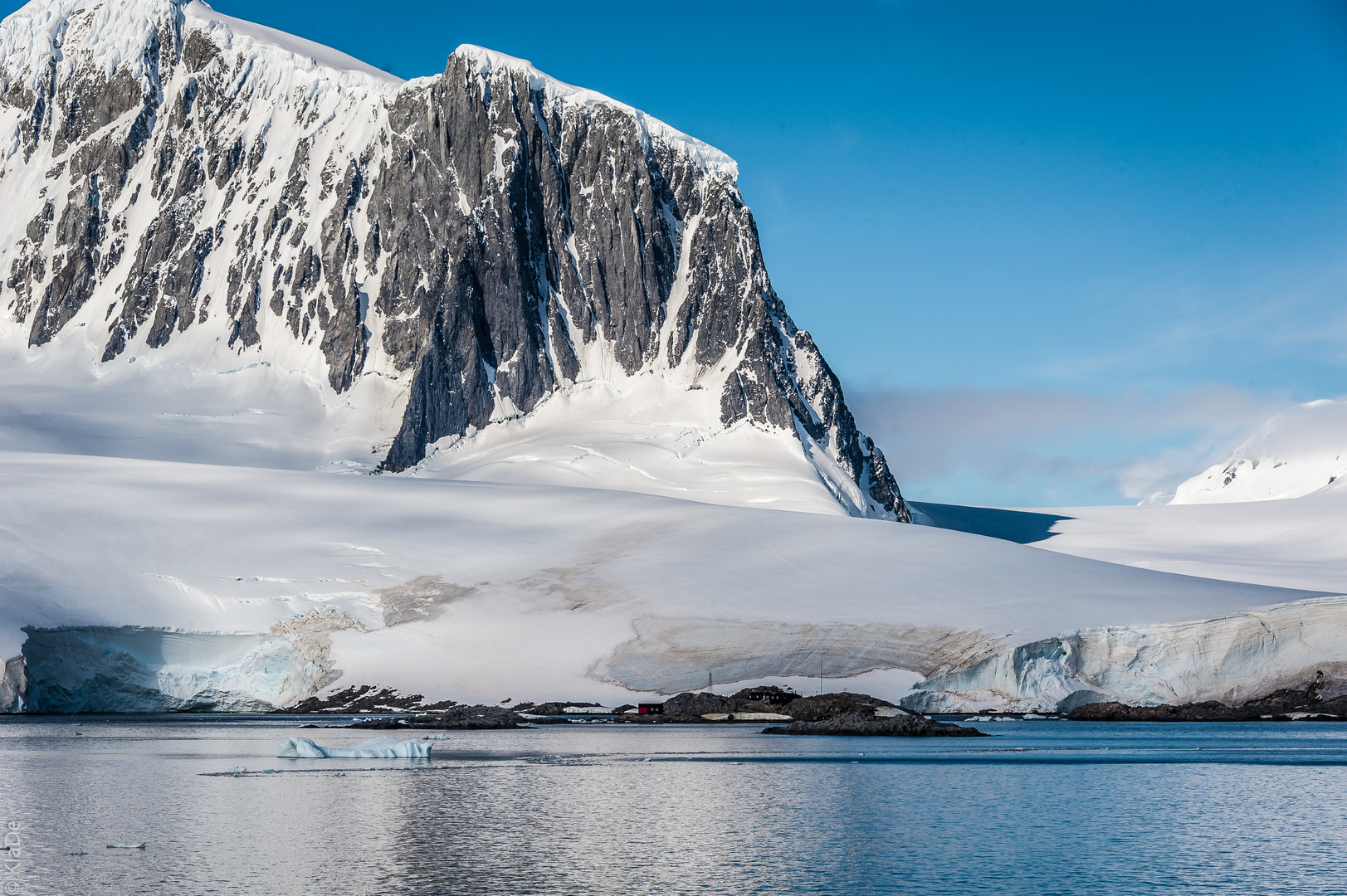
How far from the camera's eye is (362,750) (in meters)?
43.9

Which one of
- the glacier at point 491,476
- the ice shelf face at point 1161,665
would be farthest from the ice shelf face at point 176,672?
the ice shelf face at point 1161,665

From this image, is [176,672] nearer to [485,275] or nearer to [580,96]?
[485,275]

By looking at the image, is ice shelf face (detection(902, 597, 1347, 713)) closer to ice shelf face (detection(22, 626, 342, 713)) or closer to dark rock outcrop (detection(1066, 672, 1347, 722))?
dark rock outcrop (detection(1066, 672, 1347, 722))

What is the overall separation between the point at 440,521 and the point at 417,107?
107 meters

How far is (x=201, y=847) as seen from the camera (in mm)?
24547

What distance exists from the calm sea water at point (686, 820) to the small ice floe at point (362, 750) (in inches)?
24.2

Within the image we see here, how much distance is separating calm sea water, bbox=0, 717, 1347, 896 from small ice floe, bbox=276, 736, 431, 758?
614 mm

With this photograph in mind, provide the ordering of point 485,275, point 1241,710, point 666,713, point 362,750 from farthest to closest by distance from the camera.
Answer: point 485,275 → point 666,713 → point 1241,710 → point 362,750

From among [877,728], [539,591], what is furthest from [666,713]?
[539,591]

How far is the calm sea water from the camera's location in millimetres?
21984

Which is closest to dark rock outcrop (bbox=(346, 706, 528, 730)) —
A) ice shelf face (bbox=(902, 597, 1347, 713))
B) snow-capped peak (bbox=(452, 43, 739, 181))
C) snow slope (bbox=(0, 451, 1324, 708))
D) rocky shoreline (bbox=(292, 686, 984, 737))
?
rocky shoreline (bbox=(292, 686, 984, 737))

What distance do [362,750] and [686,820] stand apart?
18.1m

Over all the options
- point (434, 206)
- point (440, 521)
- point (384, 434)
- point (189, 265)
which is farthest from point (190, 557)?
point (189, 265)

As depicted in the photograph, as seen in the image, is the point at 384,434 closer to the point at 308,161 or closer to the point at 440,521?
the point at 308,161
